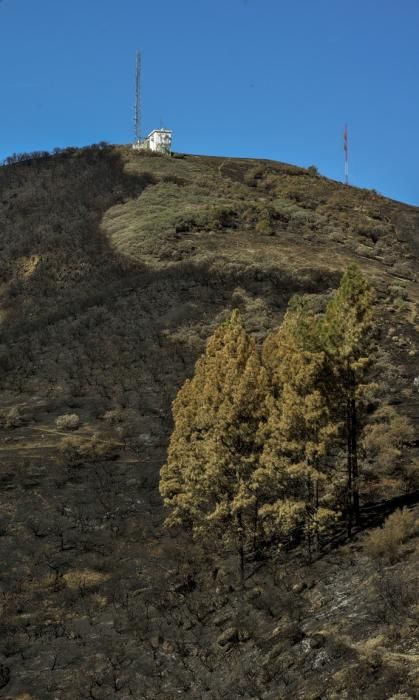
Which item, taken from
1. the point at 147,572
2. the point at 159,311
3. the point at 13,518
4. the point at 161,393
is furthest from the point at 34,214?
the point at 147,572

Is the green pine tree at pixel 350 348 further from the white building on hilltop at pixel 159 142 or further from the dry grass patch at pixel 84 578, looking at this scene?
the white building on hilltop at pixel 159 142

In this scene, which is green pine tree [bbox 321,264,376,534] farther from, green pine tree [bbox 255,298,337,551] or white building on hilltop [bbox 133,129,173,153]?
white building on hilltop [bbox 133,129,173,153]

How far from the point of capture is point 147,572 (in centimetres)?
2683

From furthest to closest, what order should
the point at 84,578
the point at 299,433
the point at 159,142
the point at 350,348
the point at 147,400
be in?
the point at 159,142 < the point at 147,400 < the point at 84,578 < the point at 350,348 < the point at 299,433

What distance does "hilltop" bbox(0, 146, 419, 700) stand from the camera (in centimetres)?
1878

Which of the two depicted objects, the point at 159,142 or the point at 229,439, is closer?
the point at 229,439

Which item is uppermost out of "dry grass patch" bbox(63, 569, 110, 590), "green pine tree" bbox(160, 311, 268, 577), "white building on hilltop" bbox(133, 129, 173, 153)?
"white building on hilltop" bbox(133, 129, 173, 153)

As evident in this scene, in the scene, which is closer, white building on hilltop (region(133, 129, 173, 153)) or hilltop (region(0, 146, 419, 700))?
hilltop (region(0, 146, 419, 700))

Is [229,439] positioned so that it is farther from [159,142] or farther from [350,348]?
[159,142]

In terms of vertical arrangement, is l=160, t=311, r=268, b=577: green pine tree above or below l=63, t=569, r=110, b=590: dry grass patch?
above

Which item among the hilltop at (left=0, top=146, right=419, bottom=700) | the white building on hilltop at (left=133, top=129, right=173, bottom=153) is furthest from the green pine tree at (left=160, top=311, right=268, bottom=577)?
the white building on hilltop at (left=133, top=129, right=173, bottom=153)

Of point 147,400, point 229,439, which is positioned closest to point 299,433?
point 229,439

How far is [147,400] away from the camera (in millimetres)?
45281

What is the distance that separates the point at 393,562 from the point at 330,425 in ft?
16.7
